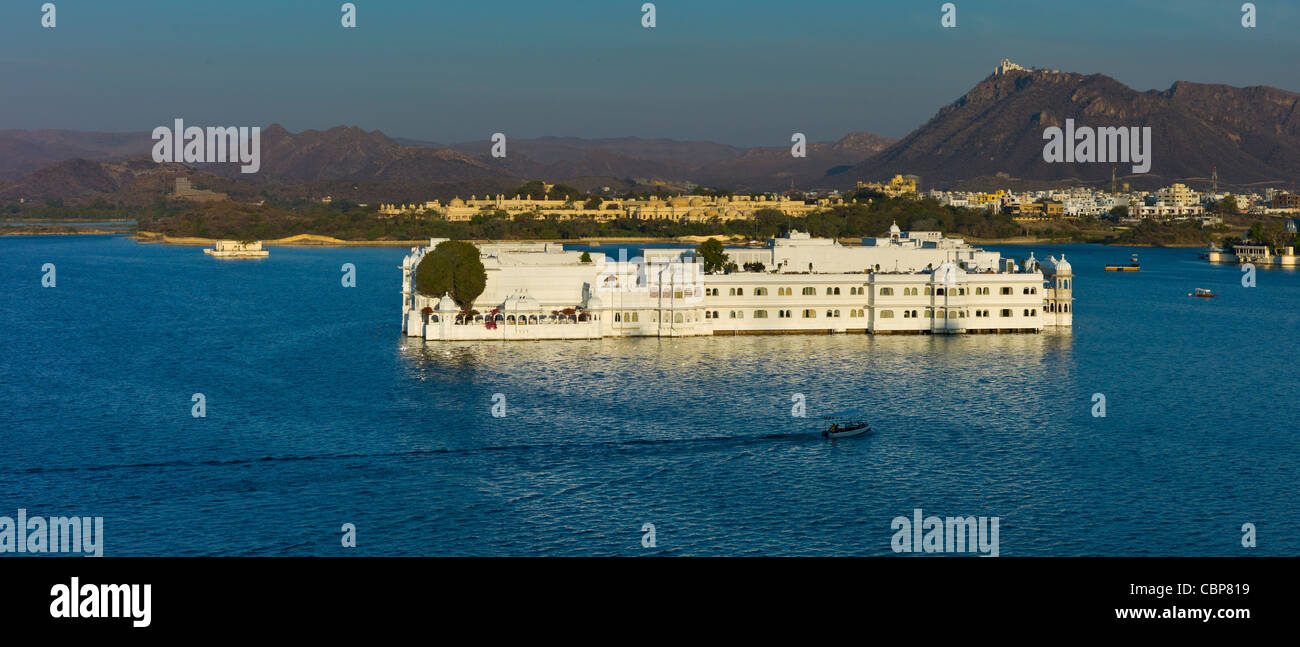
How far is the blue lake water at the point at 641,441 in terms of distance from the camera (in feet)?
67.4

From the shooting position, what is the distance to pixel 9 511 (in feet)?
70.8

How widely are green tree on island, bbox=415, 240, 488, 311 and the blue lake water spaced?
304 centimetres

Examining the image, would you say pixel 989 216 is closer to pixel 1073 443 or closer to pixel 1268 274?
pixel 1268 274

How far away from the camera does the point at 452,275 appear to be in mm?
46594

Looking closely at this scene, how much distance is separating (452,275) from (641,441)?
69.5ft

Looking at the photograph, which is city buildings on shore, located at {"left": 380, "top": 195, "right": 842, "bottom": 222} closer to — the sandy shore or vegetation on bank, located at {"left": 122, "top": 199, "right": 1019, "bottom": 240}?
vegetation on bank, located at {"left": 122, "top": 199, "right": 1019, "bottom": 240}

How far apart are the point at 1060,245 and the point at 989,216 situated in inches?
543

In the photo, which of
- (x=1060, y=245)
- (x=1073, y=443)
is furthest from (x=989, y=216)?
(x=1073, y=443)

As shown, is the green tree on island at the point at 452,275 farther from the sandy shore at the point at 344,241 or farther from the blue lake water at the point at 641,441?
the sandy shore at the point at 344,241

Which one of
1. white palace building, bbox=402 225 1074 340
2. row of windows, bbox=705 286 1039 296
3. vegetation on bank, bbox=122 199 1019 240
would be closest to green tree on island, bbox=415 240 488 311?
white palace building, bbox=402 225 1074 340

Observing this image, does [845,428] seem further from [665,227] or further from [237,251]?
[665,227]

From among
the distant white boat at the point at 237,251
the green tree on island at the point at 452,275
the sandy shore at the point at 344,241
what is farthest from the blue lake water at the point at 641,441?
the sandy shore at the point at 344,241

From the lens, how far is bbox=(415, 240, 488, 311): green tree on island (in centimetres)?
4619

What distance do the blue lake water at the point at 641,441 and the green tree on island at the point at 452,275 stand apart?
9.97 feet
